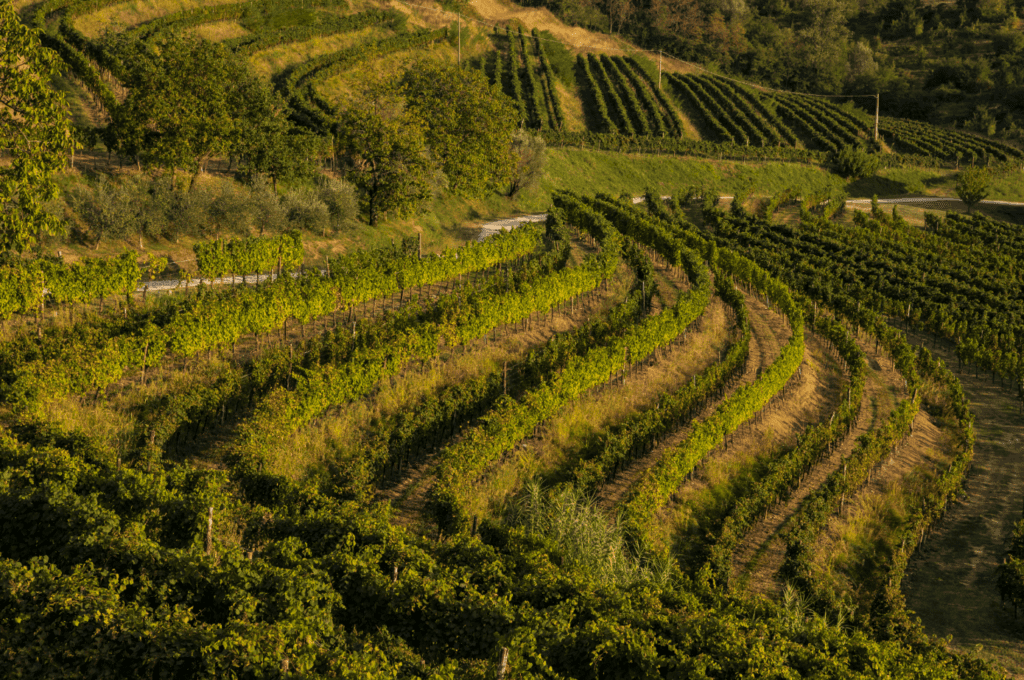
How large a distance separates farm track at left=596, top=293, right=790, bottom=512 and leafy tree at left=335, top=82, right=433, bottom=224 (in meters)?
19.6

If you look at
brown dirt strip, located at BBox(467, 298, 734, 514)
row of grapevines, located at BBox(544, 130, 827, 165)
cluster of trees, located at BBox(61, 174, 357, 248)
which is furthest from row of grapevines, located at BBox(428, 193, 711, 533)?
row of grapevines, located at BBox(544, 130, 827, 165)

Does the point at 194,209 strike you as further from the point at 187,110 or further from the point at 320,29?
the point at 320,29

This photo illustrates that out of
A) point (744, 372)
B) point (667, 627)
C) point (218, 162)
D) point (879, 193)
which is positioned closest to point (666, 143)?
point (879, 193)

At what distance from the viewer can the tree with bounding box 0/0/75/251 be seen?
21.3 m

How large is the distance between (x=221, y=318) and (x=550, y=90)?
76491 millimetres

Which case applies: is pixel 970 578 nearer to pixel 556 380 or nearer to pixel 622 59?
pixel 556 380

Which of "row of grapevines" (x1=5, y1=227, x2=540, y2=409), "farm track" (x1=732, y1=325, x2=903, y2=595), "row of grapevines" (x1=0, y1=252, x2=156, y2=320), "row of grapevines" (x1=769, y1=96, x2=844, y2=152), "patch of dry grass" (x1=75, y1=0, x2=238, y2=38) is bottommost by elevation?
"farm track" (x1=732, y1=325, x2=903, y2=595)

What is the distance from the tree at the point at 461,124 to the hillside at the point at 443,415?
0.85 feet

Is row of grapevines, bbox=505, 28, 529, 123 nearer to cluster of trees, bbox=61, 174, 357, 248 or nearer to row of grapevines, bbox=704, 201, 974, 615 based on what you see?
cluster of trees, bbox=61, 174, 357, 248

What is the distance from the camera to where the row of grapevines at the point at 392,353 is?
69.3 feet

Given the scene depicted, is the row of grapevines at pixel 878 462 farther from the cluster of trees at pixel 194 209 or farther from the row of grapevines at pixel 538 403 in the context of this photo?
the cluster of trees at pixel 194 209

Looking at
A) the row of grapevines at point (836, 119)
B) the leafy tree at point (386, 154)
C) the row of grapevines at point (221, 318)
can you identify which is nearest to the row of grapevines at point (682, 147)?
the row of grapevines at point (836, 119)

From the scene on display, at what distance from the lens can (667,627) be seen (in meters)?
14.7

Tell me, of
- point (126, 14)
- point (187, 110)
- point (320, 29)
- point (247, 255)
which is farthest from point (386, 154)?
point (320, 29)
